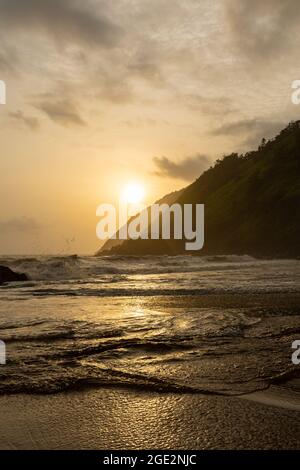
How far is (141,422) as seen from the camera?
124 inches

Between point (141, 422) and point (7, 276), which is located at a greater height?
point (141, 422)

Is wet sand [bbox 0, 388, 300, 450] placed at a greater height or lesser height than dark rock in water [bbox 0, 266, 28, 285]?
greater

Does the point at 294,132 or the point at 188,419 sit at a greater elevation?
the point at 294,132

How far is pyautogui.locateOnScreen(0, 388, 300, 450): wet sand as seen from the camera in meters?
2.82

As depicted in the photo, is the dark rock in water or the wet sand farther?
the dark rock in water

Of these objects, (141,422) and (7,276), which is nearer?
(141,422)

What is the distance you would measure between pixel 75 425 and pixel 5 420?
0.53 meters

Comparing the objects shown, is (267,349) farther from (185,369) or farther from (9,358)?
(9,358)

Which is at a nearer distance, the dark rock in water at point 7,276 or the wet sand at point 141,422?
the wet sand at point 141,422

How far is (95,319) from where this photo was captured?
793cm

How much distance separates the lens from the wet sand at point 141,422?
2.82 m

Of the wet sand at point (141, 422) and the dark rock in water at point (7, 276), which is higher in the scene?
the wet sand at point (141, 422)
